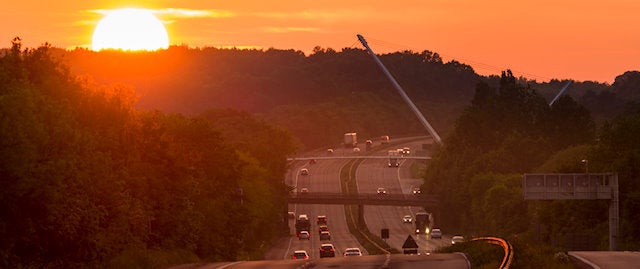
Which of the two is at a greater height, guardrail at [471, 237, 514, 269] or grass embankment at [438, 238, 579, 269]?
guardrail at [471, 237, 514, 269]

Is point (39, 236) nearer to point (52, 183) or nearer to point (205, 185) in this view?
point (52, 183)

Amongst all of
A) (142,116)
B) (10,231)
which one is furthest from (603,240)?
(10,231)

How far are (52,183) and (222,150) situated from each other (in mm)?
64516

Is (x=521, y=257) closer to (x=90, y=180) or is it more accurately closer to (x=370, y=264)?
(x=370, y=264)

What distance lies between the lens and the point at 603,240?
142 metres

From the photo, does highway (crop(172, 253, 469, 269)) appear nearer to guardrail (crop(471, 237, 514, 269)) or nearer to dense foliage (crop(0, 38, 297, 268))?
guardrail (crop(471, 237, 514, 269))

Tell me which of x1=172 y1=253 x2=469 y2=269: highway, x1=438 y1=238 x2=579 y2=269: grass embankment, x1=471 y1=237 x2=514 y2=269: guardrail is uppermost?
x1=471 y1=237 x2=514 y2=269: guardrail

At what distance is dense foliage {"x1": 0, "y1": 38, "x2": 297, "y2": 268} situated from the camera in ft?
225

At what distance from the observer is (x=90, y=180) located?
7844 centimetres

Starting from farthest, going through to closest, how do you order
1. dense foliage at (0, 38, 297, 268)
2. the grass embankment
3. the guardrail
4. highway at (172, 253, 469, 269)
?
1. dense foliage at (0, 38, 297, 268)
2. highway at (172, 253, 469, 269)
3. the grass embankment
4. the guardrail

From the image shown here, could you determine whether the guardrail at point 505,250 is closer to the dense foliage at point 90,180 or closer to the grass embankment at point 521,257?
the grass embankment at point 521,257

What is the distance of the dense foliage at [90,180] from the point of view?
68562 mm

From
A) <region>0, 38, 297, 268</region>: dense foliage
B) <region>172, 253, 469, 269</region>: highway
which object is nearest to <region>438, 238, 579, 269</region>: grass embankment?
<region>172, 253, 469, 269</region>: highway

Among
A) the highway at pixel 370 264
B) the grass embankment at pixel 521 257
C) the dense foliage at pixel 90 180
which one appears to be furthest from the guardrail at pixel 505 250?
the dense foliage at pixel 90 180
